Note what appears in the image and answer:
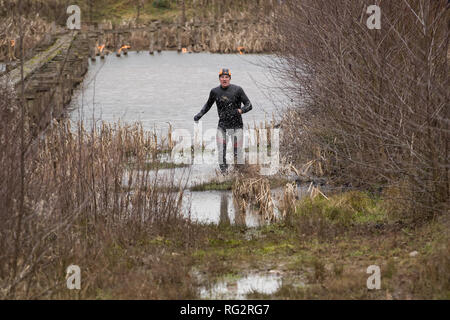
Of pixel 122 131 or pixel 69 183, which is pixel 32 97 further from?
pixel 69 183

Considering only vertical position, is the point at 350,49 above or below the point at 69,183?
above

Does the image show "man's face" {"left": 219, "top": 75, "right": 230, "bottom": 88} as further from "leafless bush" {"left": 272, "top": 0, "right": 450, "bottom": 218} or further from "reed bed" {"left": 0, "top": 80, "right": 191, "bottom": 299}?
"reed bed" {"left": 0, "top": 80, "right": 191, "bottom": 299}

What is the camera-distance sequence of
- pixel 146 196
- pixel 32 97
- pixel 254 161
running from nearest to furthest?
pixel 146 196 < pixel 254 161 < pixel 32 97

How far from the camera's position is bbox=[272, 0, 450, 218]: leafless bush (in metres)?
8.54

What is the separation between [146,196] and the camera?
946 centimetres

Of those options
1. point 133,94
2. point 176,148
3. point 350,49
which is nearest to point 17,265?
point 350,49

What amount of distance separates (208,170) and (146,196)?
4.77 metres

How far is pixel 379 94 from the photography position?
9.38 meters

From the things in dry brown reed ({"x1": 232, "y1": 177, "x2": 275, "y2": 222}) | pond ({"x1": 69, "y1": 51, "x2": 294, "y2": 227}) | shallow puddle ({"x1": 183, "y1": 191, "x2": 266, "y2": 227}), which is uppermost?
pond ({"x1": 69, "y1": 51, "x2": 294, "y2": 227})

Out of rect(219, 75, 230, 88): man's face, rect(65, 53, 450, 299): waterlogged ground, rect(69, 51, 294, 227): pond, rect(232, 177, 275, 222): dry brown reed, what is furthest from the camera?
rect(219, 75, 230, 88): man's face

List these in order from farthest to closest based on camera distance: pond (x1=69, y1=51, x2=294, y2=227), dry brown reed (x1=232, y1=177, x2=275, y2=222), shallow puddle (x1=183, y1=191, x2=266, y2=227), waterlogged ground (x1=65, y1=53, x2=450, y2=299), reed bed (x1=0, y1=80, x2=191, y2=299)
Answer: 1. pond (x1=69, y1=51, x2=294, y2=227)
2. dry brown reed (x1=232, y1=177, x2=275, y2=222)
3. shallow puddle (x1=183, y1=191, x2=266, y2=227)
4. waterlogged ground (x1=65, y1=53, x2=450, y2=299)
5. reed bed (x1=0, y1=80, x2=191, y2=299)

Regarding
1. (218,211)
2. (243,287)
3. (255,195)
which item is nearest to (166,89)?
(255,195)

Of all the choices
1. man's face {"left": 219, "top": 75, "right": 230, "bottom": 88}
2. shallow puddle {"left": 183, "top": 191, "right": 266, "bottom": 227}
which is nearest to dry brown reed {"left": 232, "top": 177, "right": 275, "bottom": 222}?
shallow puddle {"left": 183, "top": 191, "right": 266, "bottom": 227}

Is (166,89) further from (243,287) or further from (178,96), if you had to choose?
(243,287)
